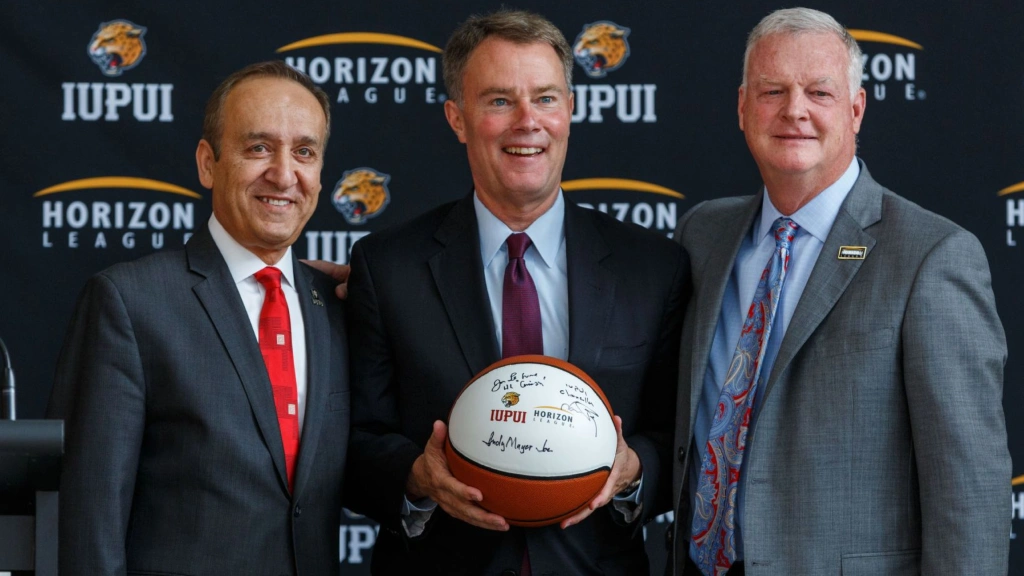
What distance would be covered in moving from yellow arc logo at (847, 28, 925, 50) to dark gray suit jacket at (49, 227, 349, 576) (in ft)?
7.40

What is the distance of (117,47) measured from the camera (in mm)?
3512

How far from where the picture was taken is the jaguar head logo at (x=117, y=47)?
11.5 feet

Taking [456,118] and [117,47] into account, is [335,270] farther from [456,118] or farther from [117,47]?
[117,47]

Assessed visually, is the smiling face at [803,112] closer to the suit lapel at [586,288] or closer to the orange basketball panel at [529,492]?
the suit lapel at [586,288]

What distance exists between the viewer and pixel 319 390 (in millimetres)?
2342

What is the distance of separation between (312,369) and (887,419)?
1.18 m

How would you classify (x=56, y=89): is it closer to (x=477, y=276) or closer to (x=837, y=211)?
(x=477, y=276)

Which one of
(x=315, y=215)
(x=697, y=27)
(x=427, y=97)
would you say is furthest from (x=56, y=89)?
(x=697, y=27)

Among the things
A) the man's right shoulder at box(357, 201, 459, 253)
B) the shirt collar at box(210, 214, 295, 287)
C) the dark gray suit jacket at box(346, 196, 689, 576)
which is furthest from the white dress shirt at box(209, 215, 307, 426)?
the man's right shoulder at box(357, 201, 459, 253)

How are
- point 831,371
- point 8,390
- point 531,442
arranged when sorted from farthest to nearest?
point 8,390 < point 831,371 < point 531,442

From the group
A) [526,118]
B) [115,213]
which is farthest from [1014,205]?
[115,213]
